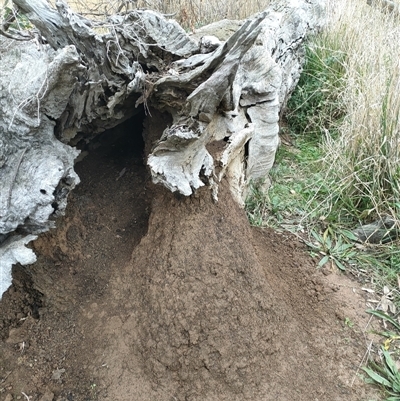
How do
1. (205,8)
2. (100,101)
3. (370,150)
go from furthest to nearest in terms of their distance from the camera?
(205,8) < (370,150) < (100,101)

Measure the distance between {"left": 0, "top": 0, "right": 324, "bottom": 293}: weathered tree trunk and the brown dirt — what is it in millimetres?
274

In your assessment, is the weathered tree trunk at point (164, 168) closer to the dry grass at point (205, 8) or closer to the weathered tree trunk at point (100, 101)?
the weathered tree trunk at point (100, 101)

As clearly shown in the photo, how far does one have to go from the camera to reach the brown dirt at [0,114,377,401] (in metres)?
1.91

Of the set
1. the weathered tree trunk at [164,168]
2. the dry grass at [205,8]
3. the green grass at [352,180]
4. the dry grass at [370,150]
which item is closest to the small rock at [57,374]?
the weathered tree trunk at [164,168]

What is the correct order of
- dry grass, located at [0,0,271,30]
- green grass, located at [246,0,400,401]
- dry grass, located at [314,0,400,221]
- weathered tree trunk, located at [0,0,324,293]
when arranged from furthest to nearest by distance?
dry grass, located at [0,0,271,30] → dry grass, located at [314,0,400,221] → green grass, located at [246,0,400,401] → weathered tree trunk, located at [0,0,324,293]

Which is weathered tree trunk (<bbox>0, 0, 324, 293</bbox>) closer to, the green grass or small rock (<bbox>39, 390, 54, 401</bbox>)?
small rock (<bbox>39, 390, 54, 401</bbox>)

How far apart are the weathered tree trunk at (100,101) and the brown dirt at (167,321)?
274 mm

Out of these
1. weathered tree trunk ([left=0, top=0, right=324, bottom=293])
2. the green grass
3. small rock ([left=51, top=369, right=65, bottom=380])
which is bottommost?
the green grass

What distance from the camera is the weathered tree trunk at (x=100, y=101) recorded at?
1.72 meters

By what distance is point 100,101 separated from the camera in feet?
6.75

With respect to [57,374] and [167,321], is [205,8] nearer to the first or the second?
[167,321]

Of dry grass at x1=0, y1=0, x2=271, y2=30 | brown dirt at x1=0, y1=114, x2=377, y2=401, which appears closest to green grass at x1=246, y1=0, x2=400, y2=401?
brown dirt at x1=0, y1=114, x2=377, y2=401

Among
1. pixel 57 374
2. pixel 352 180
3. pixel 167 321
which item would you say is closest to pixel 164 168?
pixel 167 321

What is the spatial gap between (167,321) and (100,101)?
1.05m
